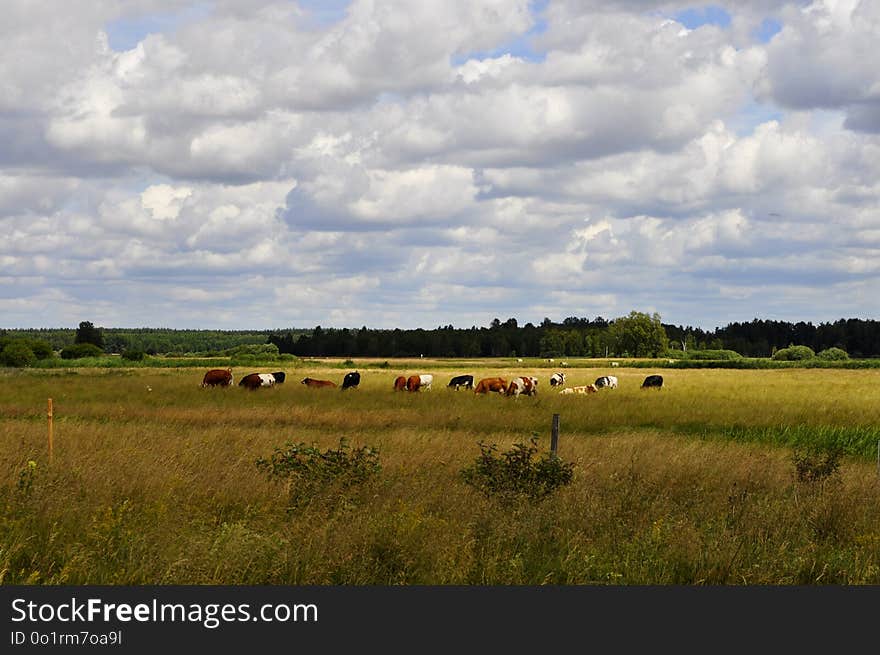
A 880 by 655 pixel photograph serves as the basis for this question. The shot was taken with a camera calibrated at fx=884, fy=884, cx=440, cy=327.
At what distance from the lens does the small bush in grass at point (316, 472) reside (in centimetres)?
1262

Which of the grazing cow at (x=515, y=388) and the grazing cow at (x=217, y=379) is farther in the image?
the grazing cow at (x=217, y=379)

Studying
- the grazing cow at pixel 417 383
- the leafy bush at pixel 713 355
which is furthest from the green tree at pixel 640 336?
the grazing cow at pixel 417 383

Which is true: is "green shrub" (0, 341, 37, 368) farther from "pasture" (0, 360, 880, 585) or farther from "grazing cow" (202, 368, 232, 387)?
"pasture" (0, 360, 880, 585)

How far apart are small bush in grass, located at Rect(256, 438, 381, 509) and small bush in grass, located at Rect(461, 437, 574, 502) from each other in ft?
5.14

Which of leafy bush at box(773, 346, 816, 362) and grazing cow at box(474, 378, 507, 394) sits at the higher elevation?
leafy bush at box(773, 346, 816, 362)

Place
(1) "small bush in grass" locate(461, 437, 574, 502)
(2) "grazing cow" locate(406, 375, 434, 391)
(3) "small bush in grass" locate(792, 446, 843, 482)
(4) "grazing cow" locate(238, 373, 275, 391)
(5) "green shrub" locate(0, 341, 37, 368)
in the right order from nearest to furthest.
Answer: (1) "small bush in grass" locate(461, 437, 574, 502)
(3) "small bush in grass" locate(792, 446, 843, 482)
(4) "grazing cow" locate(238, 373, 275, 391)
(2) "grazing cow" locate(406, 375, 434, 391)
(5) "green shrub" locate(0, 341, 37, 368)

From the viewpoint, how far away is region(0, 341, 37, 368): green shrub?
3888 inches

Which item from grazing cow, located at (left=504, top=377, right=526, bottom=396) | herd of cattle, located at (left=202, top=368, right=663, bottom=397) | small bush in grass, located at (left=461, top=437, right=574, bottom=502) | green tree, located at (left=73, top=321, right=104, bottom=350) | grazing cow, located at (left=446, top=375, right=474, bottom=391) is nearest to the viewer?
small bush in grass, located at (left=461, top=437, right=574, bottom=502)

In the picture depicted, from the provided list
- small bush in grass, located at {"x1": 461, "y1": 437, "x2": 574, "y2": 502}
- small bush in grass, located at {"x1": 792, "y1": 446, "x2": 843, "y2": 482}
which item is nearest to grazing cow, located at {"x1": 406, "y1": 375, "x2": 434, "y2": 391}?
small bush in grass, located at {"x1": 792, "y1": 446, "x2": 843, "y2": 482}

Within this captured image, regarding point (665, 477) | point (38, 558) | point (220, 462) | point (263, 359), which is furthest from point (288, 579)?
point (263, 359)

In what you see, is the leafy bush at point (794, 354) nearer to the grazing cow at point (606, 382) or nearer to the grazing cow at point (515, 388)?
Answer: the grazing cow at point (606, 382)

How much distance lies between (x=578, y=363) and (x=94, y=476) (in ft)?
380

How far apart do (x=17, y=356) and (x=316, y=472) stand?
3853 inches

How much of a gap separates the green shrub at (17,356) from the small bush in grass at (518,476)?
96.2 m
